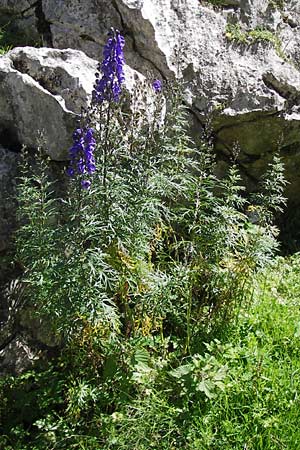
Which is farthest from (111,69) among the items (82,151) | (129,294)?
(129,294)

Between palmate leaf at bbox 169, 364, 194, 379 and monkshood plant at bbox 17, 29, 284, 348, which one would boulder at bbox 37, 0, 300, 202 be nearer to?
monkshood plant at bbox 17, 29, 284, 348

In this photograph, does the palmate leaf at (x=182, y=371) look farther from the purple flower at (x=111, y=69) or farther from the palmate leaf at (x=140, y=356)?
the purple flower at (x=111, y=69)

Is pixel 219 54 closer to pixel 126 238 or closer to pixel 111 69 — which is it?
pixel 111 69

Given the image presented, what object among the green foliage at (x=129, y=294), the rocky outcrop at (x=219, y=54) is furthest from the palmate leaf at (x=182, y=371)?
the rocky outcrop at (x=219, y=54)

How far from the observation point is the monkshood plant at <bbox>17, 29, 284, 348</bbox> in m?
3.03

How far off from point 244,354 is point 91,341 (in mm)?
1055

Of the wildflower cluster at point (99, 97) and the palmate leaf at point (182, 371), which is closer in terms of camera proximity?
the wildflower cluster at point (99, 97)

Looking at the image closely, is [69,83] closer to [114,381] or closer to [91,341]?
[91,341]

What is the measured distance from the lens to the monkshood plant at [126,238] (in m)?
3.03

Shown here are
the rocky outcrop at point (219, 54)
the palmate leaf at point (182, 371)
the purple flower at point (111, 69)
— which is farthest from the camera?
the rocky outcrop at point (219, 54)

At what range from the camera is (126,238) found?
10.6 feet

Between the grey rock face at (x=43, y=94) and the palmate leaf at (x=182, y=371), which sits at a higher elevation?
the grey rock face at (x=43, y=94)

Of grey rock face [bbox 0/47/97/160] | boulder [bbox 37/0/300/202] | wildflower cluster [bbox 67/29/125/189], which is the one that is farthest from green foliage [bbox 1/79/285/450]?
boulder [bbox 37/0/300/202]

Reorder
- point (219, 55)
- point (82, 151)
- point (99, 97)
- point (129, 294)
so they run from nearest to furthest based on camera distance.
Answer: point (82, 151) < point (99, 97) < point (129, 294) < point (219, 55)
